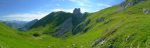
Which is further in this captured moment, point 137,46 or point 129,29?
point 129,29

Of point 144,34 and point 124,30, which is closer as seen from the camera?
point 144,34

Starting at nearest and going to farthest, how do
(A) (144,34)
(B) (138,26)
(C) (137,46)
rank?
(C) (137,46) → (A) (144,34) → (B) (138,26)

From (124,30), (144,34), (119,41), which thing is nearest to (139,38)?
(144,34)

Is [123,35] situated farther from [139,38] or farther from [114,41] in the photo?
[139,38]

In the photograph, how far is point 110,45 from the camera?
332 feet

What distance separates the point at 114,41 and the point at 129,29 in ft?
26.4

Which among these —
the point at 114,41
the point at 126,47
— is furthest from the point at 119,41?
the point at 126,47

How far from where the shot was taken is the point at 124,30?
10806 cm

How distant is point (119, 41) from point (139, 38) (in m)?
10.2

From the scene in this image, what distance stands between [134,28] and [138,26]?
3.10m

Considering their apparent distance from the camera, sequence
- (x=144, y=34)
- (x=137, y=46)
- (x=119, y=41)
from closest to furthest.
A: (x=137, y=46)
(x=144, y=34)
(x=119, y=41)

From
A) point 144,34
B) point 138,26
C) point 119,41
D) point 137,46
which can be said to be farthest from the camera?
point 138,26

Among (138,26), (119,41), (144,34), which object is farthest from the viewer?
(138,26)

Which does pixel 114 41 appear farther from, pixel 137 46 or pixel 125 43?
pixel 137 46
